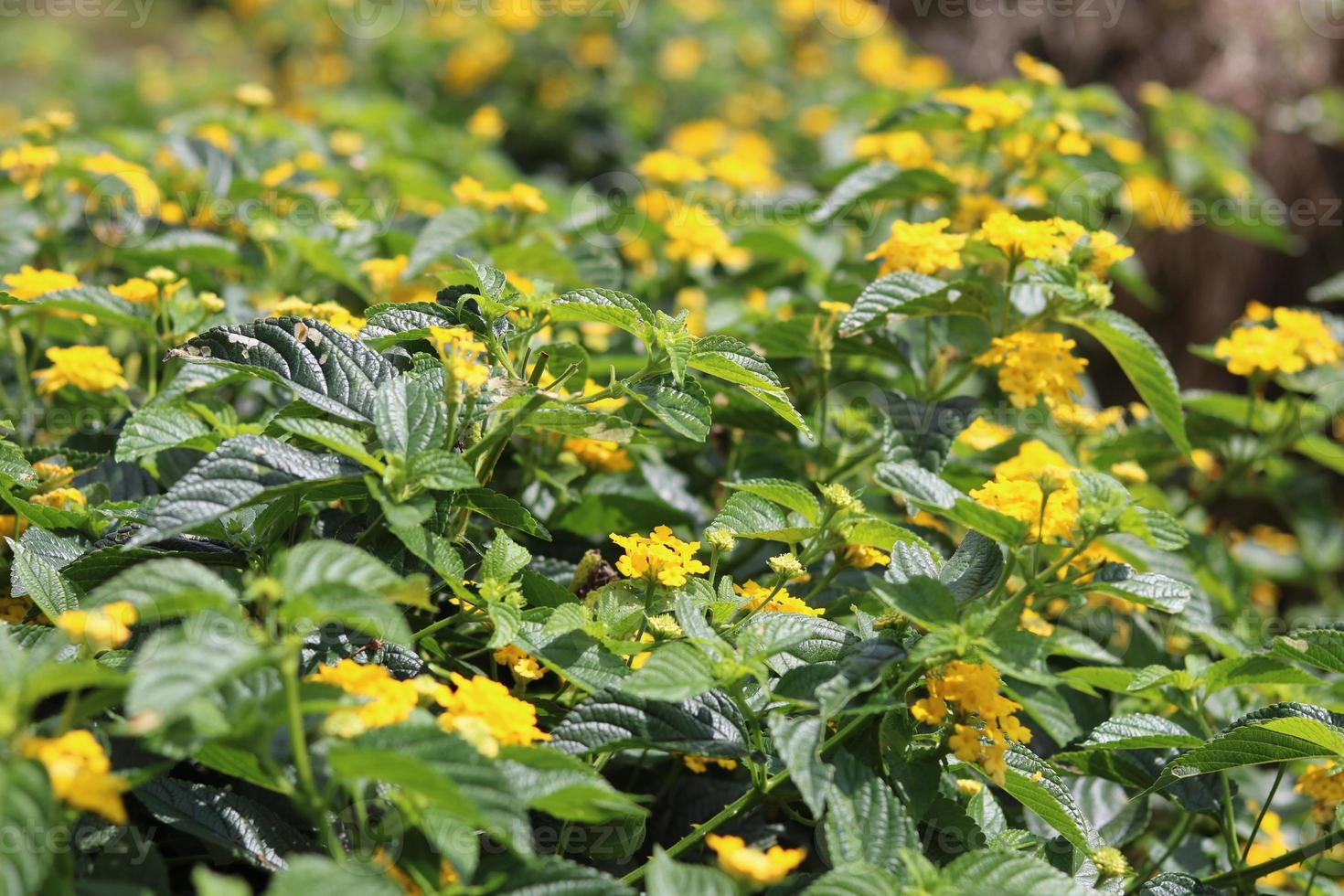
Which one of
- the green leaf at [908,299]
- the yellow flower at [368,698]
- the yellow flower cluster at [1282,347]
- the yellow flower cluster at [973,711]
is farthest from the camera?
the yellow flower cluster at [1282,347]

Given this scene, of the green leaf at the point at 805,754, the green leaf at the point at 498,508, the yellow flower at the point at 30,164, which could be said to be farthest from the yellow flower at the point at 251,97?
the green leaf at the point at 805,754

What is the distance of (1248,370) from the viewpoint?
5.33 ft

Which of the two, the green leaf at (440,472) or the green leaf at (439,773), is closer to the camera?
the green leaf at (439,773)

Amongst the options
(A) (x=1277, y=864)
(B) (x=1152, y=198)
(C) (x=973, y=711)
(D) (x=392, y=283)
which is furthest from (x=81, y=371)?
(B) (x=1152, y=198)

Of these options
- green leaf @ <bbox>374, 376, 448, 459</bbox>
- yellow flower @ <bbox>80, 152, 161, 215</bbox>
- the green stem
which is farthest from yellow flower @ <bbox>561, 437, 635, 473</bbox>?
yellow flower @ <bbox>80, 152, 161, 215</bbox>

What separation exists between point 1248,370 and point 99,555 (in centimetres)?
145

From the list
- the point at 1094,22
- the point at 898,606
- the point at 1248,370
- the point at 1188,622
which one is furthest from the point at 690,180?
the point at 1094,22

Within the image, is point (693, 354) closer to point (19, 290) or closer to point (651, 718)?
point (651, 718)

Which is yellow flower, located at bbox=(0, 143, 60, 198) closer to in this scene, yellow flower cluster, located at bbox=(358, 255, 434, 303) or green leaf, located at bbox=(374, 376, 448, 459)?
yellow flower cluster, located at bbox=(358, 255, 434, 303)

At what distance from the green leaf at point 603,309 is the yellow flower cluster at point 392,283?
0.53 m

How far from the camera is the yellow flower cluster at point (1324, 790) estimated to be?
1281mm

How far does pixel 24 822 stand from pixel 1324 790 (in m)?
1.27

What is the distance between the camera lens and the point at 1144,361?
4.70 feet

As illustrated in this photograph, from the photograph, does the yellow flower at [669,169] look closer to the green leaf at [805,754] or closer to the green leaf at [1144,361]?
the green leaf at [1144,361]
